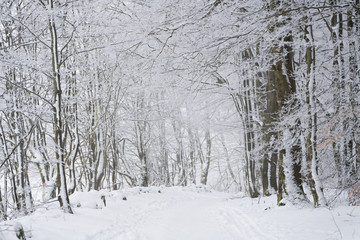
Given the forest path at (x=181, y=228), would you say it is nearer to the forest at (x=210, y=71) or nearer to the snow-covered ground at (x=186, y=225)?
the snow-covered ground at (x=186, y=225)

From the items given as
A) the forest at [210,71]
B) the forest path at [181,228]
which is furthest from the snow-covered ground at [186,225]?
the forest at [210,71]

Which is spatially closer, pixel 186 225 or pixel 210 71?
pixel 186 225

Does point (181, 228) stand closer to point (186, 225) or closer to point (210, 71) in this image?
point (186, 225)

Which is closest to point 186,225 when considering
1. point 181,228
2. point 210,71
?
point 181,228

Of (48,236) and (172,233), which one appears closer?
(48,236)

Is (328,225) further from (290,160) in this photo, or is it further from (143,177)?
(143,177)

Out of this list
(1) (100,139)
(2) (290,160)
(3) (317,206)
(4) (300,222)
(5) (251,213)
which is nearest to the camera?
(4) (300,222)

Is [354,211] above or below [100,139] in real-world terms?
below

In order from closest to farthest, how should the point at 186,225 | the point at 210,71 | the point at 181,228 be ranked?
the point at 181,228 < the point at 186,225 < the point at 210,71

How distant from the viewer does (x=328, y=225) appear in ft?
14.6

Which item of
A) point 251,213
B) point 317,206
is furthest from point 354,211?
point 251,213

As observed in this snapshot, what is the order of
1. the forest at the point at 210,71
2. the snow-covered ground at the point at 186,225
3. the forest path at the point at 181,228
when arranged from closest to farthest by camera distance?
1. the snow-covered ground at the point at 186,225
2. the forest at the point at 210,71
3. the forest path at the point at 181,228

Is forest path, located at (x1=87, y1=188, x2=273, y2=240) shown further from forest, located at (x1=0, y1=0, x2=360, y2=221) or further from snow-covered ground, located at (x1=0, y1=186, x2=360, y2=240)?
forest, located at (x1=0, y1=0, x2=360, y2=221)

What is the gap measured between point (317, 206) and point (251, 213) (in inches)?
63.1
